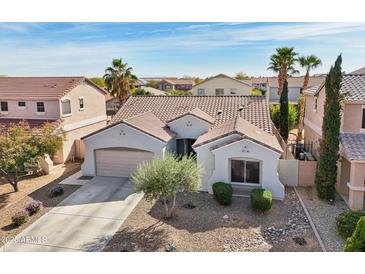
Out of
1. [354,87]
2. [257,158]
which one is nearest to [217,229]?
[257,158]

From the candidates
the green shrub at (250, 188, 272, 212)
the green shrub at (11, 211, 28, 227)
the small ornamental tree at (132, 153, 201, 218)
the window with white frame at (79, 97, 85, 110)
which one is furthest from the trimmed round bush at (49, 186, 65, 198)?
the window with white frame at (79, 97, 85, 110)

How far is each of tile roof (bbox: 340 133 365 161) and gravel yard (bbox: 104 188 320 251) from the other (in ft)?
13.3

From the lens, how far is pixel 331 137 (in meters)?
17.6

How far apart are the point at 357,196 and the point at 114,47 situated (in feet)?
54.6

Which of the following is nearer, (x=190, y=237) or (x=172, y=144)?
(x=190, y=237)

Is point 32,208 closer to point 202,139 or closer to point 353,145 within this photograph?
point 202,139

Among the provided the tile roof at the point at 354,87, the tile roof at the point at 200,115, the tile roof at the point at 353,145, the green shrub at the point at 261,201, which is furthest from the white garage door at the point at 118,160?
the tile roof at the point at 354,87

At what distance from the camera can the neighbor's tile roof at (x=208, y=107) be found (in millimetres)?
24717

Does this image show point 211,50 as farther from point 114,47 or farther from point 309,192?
point 309,192

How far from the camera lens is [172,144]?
23.4m

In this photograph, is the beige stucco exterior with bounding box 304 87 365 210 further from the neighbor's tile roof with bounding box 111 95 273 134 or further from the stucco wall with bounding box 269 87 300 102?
the stucco wall with bounding box 269 87 300 102

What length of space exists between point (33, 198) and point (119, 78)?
81.7 ft

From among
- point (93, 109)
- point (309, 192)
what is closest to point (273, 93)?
point (93, 109)

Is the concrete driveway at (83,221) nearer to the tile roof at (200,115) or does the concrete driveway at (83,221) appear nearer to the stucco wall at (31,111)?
the tile roof at (200,115)
